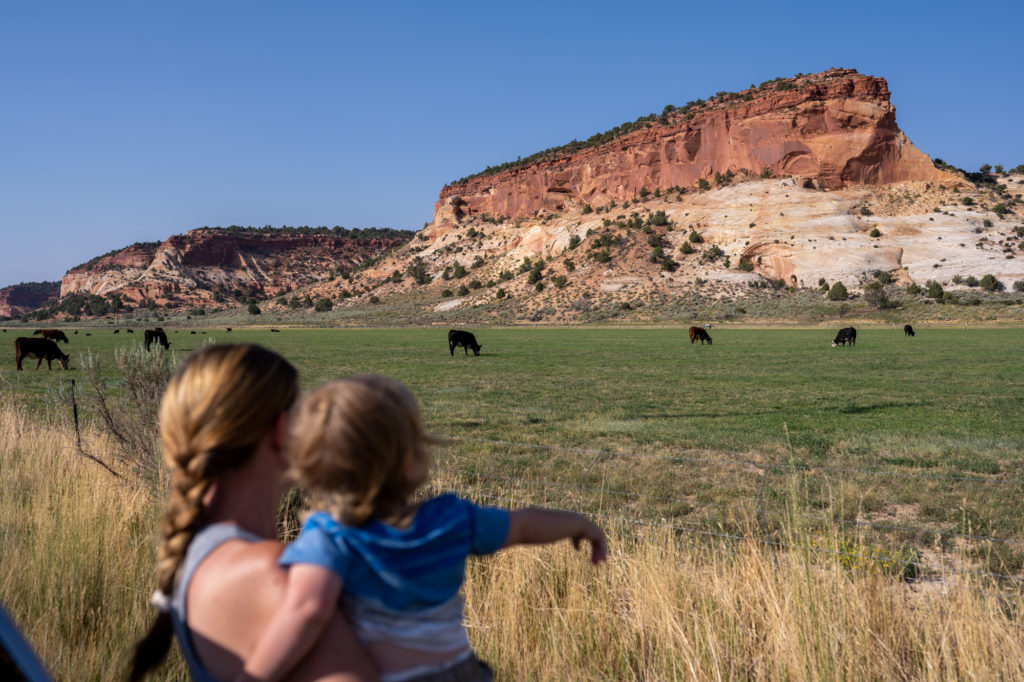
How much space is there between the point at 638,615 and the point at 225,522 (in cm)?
300

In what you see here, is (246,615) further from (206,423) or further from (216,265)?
(216,265)

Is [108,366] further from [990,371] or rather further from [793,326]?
[793,326]

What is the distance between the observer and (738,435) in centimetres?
1206

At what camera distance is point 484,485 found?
8.28m

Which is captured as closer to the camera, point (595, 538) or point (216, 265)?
point (595, 538)

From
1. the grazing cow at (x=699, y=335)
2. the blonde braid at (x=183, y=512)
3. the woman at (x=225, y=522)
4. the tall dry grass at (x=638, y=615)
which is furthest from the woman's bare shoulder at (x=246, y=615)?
the grazing cow at (x=699, y=335)

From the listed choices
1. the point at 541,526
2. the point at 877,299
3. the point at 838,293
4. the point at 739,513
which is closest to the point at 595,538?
the point at 541,526

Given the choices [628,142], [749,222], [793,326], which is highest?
[628,142]

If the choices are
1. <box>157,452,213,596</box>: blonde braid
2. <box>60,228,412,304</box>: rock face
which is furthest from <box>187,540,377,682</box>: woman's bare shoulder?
<box>60,228,412,304</box>: rock face

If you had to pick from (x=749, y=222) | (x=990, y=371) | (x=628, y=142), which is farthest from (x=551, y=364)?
(x=628, y=142)

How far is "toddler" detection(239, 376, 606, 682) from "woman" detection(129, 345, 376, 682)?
73 millimetres

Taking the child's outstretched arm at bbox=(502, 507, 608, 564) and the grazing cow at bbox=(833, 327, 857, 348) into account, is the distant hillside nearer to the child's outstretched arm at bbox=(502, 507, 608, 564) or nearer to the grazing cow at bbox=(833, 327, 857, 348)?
the grazing cow at bbox=(833, 327, 857, 348)

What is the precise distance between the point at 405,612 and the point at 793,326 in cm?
6996

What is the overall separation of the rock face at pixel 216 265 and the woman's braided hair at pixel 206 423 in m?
154
